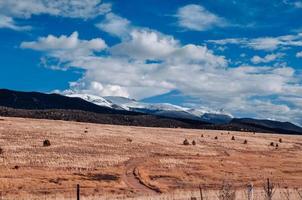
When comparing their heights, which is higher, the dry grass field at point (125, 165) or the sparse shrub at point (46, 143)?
the sparse shrub at point (46, 143)

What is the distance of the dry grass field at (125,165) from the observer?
183 feet

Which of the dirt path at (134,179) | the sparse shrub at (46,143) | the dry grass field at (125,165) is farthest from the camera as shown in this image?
the sparse shrub at (46,143)

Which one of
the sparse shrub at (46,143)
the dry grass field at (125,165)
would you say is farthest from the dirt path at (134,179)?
the sparse shrub at (46,143)

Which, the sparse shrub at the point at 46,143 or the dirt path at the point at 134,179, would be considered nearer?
the dirt path at the point at 134,179

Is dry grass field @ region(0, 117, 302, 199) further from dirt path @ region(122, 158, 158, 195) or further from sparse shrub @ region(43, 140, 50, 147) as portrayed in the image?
sparse shrub @ region(43, 140, 50, 147)

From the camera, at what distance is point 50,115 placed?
175 meters

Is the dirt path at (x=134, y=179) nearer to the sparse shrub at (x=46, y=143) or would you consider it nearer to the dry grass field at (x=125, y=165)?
the dry grass field at (x=125, y=165)

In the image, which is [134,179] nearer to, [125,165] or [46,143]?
[125,165]

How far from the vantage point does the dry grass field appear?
5581 centimetres

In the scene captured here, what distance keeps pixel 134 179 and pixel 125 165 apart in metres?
7.85

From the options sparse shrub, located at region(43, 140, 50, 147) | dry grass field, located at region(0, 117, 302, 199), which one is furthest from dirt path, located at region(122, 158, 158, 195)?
sparse shrub, located at region(43, 140, 50, 147)

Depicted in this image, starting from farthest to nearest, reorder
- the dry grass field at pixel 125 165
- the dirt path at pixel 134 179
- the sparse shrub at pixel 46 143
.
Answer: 1. the sparse shrub at pixel 46 143
2. the dirt path at pixel 134 179
3. the dry grass field at pixel 125 165

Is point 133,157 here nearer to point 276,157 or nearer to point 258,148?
point 276,157

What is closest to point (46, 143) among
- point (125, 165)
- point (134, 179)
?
point (125, 165)
